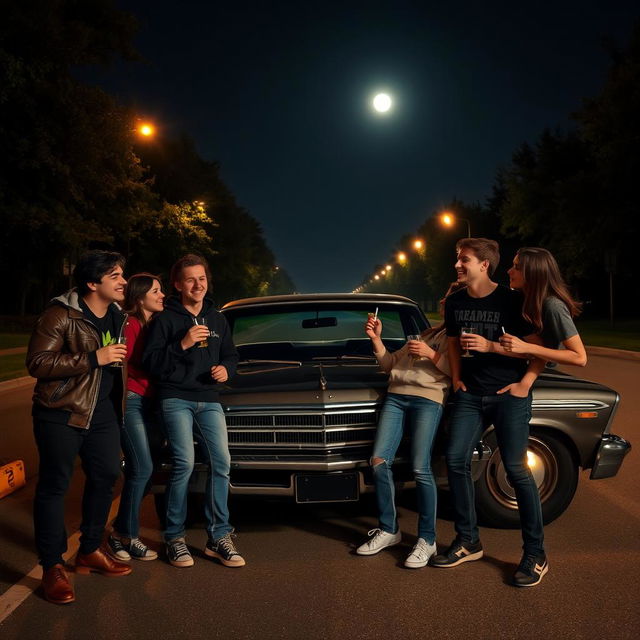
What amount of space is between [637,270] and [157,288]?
3558cm

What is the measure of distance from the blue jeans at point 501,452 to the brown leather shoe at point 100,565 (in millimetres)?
1961

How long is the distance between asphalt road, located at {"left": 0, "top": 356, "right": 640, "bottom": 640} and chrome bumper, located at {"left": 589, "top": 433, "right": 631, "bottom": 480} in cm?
38

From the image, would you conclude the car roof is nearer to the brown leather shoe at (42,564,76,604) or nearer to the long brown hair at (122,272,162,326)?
the long brown hair at (122,272,162,326)

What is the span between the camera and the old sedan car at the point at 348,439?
4.85 metres

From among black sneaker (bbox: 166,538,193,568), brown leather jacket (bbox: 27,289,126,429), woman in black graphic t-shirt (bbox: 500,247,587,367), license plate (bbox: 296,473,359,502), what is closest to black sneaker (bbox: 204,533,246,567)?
black sneaker (bbox: 166,538,193,568)

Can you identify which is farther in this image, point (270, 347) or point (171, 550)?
point (270, 347)

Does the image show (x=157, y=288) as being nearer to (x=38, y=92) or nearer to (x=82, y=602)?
(x=82, y=602)

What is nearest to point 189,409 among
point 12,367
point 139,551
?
point 139,551

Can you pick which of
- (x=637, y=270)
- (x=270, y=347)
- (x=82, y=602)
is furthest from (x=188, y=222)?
(x=82, y=602)

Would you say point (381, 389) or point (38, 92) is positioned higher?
point (38, 92)

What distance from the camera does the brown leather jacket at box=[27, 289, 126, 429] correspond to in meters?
4.15

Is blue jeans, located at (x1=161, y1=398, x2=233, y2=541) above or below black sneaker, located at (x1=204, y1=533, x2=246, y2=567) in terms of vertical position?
above

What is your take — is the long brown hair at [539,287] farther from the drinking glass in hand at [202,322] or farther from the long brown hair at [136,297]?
the long brown hair at [136,297]

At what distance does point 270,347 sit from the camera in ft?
22.2
